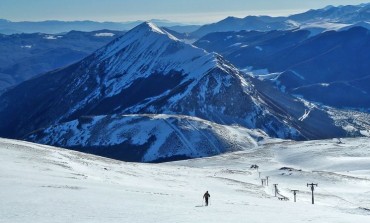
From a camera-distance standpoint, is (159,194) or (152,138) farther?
(152,138)

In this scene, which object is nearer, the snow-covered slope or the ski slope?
the ski slope

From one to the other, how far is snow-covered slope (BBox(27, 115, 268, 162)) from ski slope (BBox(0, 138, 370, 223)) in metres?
45.5

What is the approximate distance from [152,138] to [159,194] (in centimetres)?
11606

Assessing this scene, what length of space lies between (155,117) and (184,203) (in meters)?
133

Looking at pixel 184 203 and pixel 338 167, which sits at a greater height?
pixel 184 203

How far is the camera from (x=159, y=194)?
180 feet

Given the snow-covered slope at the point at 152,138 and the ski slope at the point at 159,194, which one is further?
the snow-covered slope at the point at 152,138

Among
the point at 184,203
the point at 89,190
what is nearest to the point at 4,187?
the point at 89,190

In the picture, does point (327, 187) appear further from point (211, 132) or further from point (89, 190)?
point (211, 132)

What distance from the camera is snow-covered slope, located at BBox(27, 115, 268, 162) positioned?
165 m

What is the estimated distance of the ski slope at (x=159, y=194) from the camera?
39.5 m

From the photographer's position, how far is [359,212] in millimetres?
54594

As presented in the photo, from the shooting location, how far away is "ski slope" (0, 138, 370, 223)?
130 feet

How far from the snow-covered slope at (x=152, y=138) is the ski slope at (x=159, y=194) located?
45.5 metres
